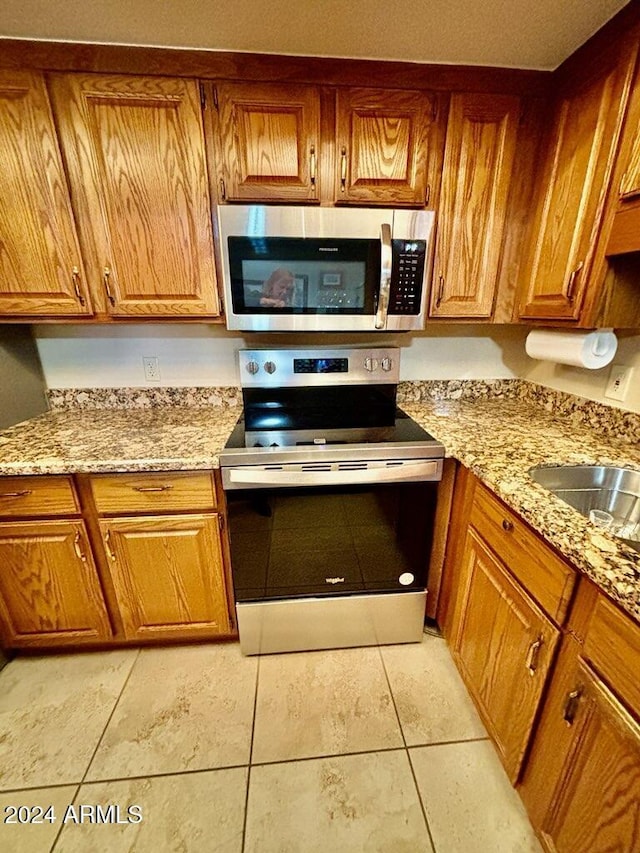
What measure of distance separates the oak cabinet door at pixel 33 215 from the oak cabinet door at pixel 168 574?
34.8 inches

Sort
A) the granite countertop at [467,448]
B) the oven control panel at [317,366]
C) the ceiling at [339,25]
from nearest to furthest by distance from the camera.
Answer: the granite countertop at [467,448], the ceiling at [339,25], the oven control panel at [317,366]

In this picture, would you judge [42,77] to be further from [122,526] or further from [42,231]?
[122,526]

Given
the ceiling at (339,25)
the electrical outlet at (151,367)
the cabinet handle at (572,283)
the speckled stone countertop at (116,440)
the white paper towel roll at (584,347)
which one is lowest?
the speckled stone countertop at (116,440)

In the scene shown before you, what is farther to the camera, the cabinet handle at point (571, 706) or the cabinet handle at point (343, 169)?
the cabinet handle at point (343, 169)

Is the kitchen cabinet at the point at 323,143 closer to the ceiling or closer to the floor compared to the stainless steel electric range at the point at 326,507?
closer to the ceiling

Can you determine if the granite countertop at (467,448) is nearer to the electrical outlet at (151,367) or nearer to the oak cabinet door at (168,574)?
the electrical outlet at (151,367)

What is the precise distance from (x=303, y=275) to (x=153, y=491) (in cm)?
95

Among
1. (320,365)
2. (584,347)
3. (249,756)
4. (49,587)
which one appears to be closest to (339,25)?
(320,365)

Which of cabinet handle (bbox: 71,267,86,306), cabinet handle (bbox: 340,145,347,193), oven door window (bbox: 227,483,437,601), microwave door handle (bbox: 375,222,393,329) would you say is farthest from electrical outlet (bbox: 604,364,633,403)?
cabinet handle (bbox: 71,267,86,306)

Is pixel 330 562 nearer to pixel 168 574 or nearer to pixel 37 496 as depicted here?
pixel 168 574

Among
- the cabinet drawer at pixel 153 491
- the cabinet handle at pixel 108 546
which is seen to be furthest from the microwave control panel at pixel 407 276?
the cabinet handle at pixel 108 546

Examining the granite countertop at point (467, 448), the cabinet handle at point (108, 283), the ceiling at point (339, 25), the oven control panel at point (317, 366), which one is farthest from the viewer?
the oven control panel at point (317, 366)

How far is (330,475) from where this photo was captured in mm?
1216

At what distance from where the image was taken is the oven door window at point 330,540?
1.25 m
